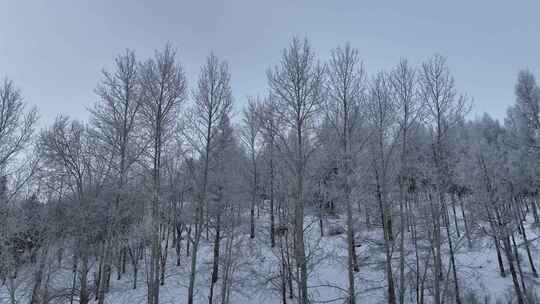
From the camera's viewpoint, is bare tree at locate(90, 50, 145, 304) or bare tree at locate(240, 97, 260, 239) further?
bare tree at locate(240, 97, 260, 239)

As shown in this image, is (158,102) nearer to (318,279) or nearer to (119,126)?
(119,126)

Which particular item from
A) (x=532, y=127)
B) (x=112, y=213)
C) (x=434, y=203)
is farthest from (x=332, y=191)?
(x=532, y=127)

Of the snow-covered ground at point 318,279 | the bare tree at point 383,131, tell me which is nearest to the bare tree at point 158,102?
the snow-covered ground at point 318,279

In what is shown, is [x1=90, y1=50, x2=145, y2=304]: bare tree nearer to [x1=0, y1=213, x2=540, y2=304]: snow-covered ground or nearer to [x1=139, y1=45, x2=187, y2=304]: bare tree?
[x1=139, y1=45, x2=187, y2=304]: bare tree

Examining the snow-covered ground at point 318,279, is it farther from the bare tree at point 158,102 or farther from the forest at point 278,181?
the bare tree at point 158,102

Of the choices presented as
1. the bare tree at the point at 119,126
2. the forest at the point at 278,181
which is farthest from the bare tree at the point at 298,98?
the bare tree at the point at 119,126

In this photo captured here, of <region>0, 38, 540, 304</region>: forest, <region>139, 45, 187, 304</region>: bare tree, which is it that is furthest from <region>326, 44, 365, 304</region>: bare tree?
<region>139, 45, 187, 304</region>: bare tree

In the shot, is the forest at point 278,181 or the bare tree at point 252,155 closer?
the forest at point 278,181

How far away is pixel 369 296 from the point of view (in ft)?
42.3

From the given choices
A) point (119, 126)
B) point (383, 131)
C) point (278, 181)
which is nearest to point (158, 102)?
point (119, 126)

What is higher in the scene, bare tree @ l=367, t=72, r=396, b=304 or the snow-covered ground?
bare tree @ l=367, t=72, r=396, b=304

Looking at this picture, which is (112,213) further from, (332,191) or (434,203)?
(434,203)

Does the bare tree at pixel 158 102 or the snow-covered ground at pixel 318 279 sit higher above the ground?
Result: the bare tree at pixel 158 102

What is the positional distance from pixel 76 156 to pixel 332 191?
12122 mm
